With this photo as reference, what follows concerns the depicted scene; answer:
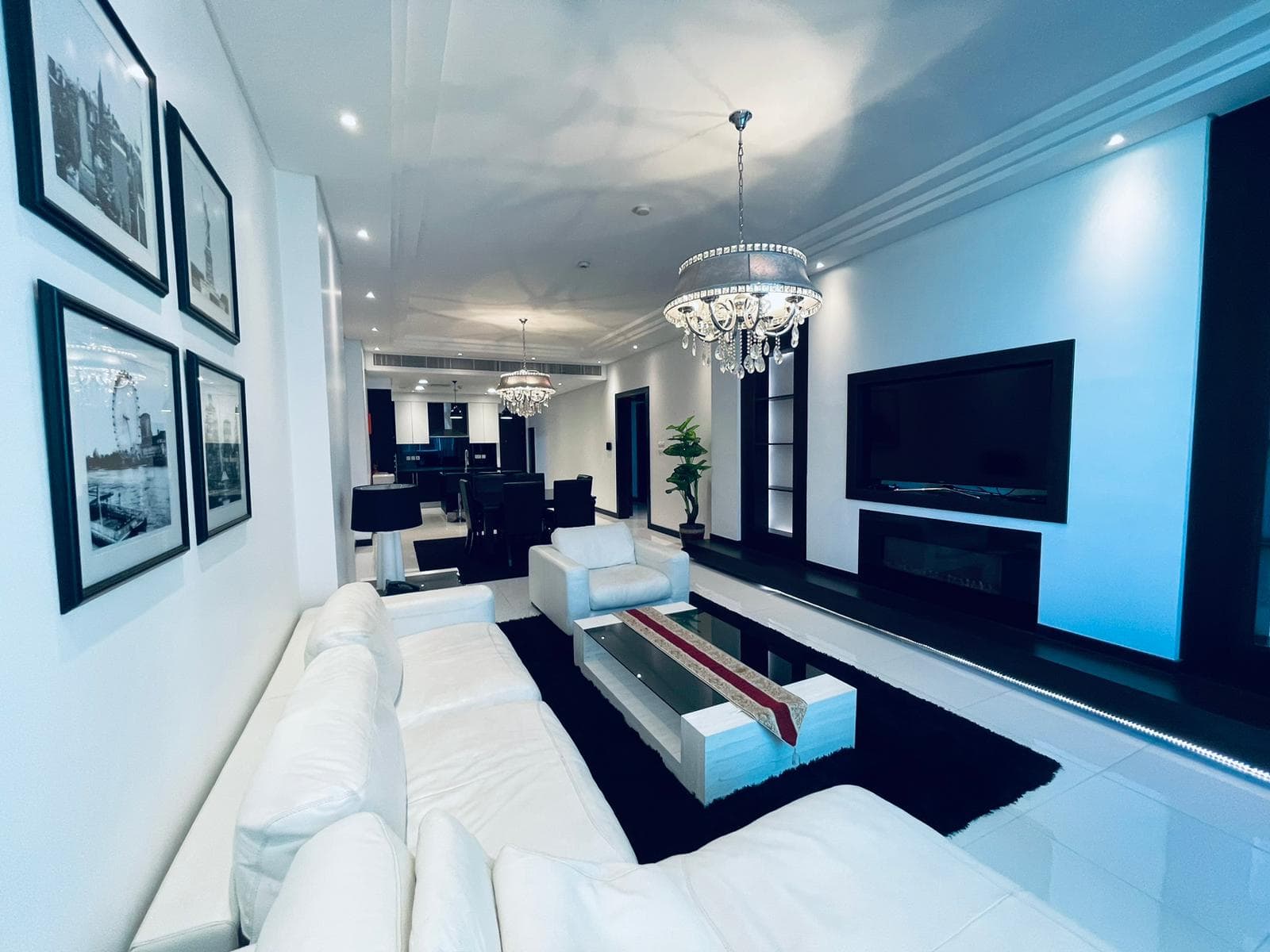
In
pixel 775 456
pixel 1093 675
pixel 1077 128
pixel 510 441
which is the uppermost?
pixel 1077 128

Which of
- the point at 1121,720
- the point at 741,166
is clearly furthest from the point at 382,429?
the point at 1121,720

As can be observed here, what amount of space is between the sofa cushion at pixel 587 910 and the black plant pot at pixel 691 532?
17.9 feet

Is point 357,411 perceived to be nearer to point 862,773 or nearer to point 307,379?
point 307,379

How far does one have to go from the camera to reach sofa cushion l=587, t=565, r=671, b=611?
3473mm

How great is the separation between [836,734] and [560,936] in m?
1.72

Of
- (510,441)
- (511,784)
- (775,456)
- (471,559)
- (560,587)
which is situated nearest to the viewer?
(511,784)

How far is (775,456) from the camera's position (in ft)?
18.2

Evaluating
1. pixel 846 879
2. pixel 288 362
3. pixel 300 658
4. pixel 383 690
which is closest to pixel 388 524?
pixel 288 362

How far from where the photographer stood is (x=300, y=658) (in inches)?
77.7

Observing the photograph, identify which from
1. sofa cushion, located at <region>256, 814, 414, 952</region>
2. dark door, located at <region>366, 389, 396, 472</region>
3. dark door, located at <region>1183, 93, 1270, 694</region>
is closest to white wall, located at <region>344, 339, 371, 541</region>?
dark door, located at <region>366, 389, 396, 472</region>

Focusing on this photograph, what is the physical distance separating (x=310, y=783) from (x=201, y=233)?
156cm

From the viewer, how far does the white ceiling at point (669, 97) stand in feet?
6.41

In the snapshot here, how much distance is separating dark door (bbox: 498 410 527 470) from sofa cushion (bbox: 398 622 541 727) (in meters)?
10.7

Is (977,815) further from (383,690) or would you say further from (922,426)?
(922,426)
